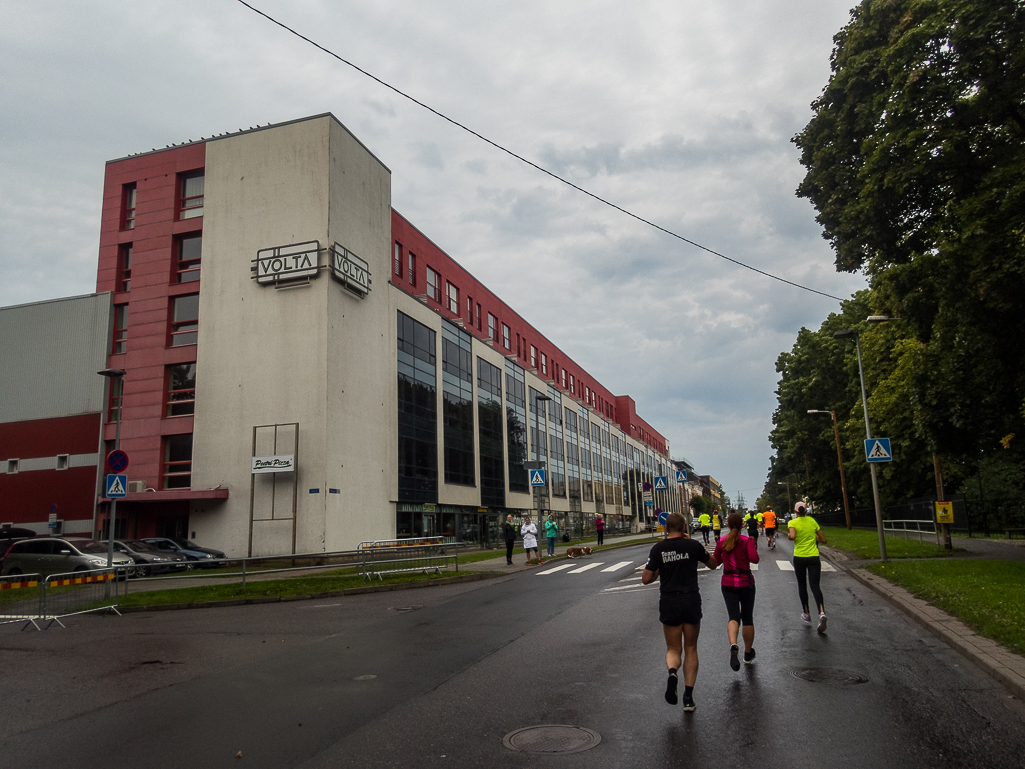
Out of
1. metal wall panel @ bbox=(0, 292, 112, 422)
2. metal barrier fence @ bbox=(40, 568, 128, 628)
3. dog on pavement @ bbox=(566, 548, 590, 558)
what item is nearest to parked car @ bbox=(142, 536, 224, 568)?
metal wall panel @ bbox=(0, 292, 112, 422)

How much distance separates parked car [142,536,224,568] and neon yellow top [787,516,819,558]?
24303 mm

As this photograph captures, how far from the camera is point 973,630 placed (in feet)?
29.2

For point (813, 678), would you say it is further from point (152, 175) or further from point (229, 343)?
point (152, 175)

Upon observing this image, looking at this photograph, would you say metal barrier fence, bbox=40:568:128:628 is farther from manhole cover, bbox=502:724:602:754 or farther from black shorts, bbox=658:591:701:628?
black shorts, bbox=658:591:701:628

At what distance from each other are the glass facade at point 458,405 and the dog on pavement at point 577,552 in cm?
1254

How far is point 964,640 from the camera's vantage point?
8.30m

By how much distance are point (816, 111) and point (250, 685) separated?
20192 mm

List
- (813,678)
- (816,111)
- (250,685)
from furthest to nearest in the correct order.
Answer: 1. (816,111)
2. (250,685)
3. (813,678)

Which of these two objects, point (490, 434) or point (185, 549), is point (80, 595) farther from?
point (490, 434)

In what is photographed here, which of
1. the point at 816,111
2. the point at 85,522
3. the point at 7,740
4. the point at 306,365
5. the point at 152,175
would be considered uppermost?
the point at 152,175

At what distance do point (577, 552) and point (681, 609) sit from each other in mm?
22652

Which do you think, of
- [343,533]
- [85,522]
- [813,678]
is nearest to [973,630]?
[813,678]

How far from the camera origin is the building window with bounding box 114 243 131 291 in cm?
3628

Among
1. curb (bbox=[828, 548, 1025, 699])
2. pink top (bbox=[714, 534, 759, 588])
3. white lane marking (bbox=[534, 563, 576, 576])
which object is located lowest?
white lane marking (bbox=[534, 563, 576, 576])
